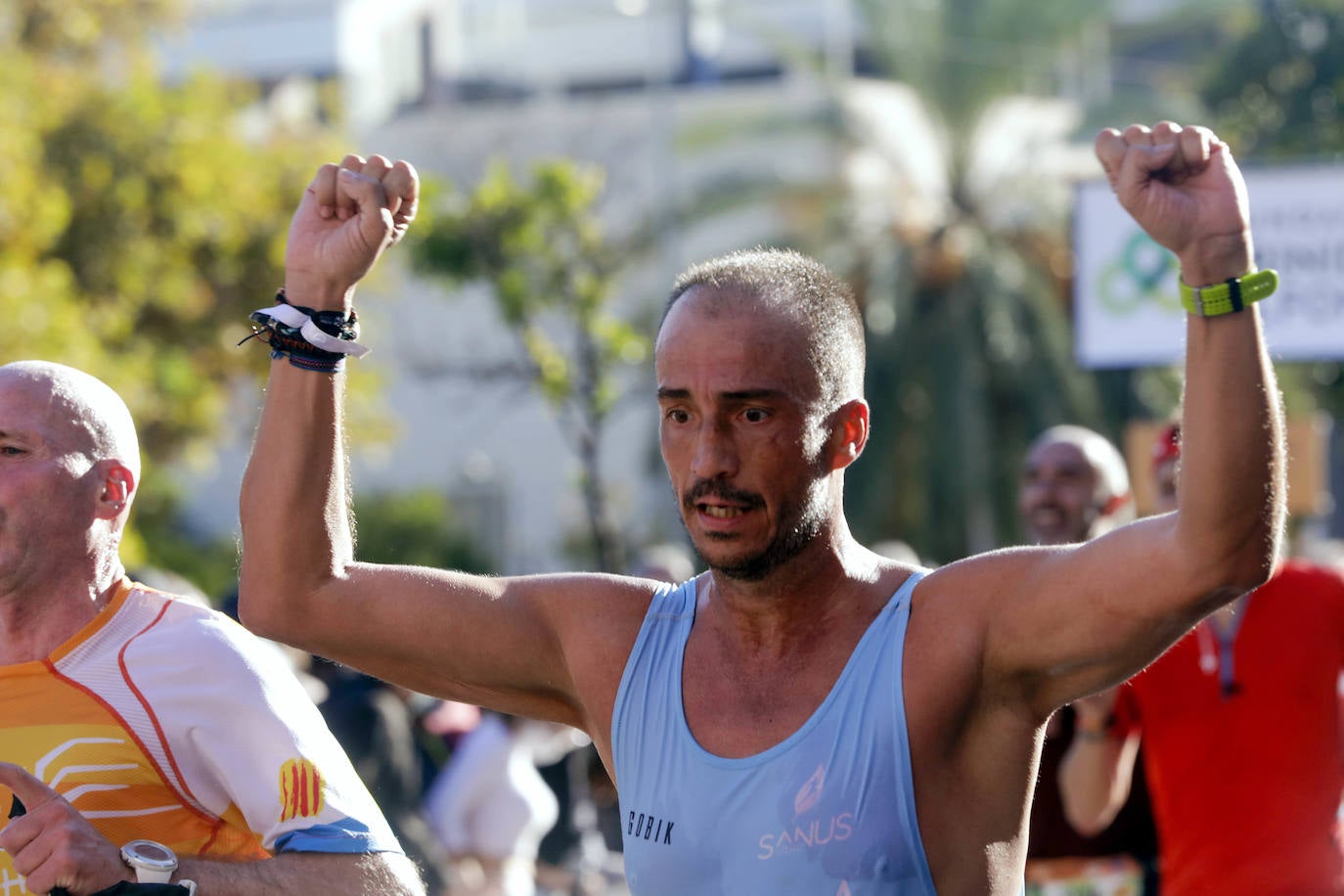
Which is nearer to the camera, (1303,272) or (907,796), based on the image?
(907,796)

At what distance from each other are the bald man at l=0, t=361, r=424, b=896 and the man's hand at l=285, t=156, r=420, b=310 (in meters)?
0.70

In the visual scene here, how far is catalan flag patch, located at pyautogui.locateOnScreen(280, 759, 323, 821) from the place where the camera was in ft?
10.9

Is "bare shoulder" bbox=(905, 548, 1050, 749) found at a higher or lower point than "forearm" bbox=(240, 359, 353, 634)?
lower

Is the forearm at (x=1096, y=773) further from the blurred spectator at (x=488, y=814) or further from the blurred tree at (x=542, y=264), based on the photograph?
the blurred tree at (x=542, y=264)

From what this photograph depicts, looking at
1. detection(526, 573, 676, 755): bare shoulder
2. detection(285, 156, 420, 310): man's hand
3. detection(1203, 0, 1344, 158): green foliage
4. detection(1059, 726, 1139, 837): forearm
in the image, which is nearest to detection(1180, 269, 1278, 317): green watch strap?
detection(526, 573, 676, 755): bare shoulder

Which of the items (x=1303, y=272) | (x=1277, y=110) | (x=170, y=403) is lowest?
(x=170, y=403)

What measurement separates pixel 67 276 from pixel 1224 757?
13.3 m

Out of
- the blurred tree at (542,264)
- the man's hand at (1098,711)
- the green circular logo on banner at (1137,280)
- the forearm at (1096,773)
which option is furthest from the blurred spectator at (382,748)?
the blurred tree at (542,264)

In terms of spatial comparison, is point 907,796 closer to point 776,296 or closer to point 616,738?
point 616,738

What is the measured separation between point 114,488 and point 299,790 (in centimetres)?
72

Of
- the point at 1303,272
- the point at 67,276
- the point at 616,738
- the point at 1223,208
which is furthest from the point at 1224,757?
the point at 67,276

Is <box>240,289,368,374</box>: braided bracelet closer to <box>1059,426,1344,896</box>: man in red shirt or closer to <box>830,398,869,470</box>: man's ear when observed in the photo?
<box>830,398,869,470</box>: man's ear

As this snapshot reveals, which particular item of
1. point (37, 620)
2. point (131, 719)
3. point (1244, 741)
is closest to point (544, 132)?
point (1244, 741)

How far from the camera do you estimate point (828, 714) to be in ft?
9.45
